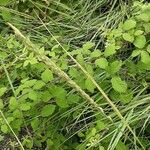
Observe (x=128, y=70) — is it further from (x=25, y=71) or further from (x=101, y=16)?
(x=101, y=16)

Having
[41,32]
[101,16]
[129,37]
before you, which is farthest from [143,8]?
[41,32]

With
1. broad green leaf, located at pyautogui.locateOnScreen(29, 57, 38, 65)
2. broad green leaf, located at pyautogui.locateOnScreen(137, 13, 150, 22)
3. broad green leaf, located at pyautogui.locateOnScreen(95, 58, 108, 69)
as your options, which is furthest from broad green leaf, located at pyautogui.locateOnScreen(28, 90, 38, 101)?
broad green leaf, located at pyautogui.locateOnScreen(137, 13, 150, 22)

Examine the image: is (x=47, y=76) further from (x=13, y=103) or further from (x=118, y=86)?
(x=118, y=86)

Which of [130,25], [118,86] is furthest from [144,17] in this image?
[118,86]

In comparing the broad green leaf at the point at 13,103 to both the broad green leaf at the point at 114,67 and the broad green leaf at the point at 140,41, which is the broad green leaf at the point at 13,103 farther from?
the broad green leaf at the point at 140,41

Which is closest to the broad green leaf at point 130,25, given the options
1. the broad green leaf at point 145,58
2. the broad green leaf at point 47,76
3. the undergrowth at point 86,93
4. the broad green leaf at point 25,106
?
the undergrowth at point 86,93

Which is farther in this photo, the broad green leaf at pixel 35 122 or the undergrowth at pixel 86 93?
the broad green leaf at pixel 35 122

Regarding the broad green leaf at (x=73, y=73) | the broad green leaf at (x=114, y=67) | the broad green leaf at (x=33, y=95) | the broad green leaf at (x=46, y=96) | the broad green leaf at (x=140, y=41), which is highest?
the broad green leaf at (x=140, y=41)

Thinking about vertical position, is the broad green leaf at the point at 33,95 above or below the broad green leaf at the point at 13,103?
above

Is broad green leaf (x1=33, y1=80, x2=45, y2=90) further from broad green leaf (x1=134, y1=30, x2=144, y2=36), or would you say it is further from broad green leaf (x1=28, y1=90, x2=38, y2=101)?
broad green leaf (x1=134, y1=30, x2=144, y2=36)
